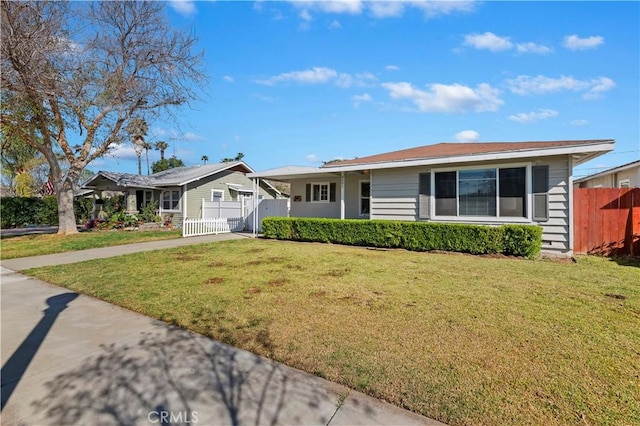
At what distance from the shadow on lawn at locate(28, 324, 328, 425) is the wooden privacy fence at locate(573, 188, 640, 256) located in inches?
389

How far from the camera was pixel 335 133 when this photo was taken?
67.3ft

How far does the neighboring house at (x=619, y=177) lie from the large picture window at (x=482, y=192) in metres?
8.67

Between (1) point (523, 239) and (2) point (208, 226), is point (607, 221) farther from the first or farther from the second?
(2) point (208, 226)

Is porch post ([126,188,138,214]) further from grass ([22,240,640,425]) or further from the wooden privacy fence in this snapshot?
the wooden privacy fence

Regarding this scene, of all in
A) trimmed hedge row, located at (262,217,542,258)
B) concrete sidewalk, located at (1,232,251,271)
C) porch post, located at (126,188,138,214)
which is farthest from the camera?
porch post, located at (126,188,138,214)

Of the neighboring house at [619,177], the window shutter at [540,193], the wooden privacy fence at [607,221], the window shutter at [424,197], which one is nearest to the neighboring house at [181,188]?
the window shutter at [424,197]

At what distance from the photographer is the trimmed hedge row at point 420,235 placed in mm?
8461

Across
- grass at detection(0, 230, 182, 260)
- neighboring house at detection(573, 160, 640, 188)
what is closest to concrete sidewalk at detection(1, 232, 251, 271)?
grass at detection(0, 230, 182, 260)

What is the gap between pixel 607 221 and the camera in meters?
8.79

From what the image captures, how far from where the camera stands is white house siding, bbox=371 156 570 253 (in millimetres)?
8625

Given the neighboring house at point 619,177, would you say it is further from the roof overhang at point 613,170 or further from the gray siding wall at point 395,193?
the gray siding wall at point 395,193

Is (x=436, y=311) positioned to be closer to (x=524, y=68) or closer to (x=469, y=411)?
(x=469, y=411)

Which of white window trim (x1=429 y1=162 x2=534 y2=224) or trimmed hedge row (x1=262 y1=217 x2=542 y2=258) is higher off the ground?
white window trim (x1=429 y1=162 x2=534 y2=224)

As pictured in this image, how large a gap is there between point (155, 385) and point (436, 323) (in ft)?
9.94
